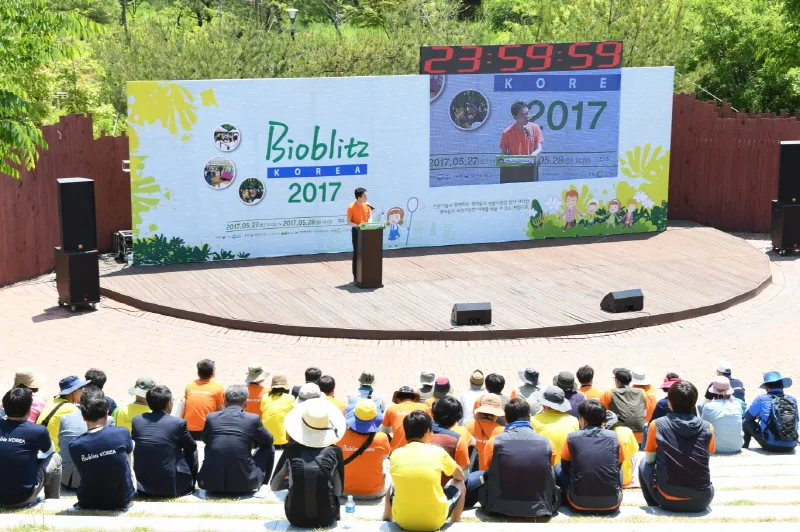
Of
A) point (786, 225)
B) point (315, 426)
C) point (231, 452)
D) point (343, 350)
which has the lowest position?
point (343, 350)

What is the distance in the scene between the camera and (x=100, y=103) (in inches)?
1089

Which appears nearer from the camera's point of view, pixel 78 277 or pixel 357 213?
pixel 78 277

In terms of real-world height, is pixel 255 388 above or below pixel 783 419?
above

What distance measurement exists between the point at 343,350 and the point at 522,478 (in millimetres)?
7546

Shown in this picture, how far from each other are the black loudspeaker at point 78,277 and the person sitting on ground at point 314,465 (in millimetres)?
9193

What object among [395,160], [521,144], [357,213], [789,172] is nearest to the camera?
[357,213]

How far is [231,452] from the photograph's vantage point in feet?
28.1

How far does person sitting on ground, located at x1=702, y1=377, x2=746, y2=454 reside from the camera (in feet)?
33.4

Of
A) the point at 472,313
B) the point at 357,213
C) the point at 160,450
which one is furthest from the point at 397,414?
the point at 357,213

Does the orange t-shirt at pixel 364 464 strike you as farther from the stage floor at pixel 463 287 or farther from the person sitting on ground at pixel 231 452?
the stage floor at pixel 463 287

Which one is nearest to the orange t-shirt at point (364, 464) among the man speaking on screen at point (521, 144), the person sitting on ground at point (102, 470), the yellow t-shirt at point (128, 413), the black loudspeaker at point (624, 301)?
the person sitting on ground at point (102, 470)

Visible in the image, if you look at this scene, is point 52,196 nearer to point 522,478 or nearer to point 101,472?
point 101,472

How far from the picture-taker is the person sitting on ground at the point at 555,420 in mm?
8852

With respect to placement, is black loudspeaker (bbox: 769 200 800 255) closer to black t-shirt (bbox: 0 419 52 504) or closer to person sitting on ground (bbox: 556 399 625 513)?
person sitting on ground (bbox: 556 399 625 513)
